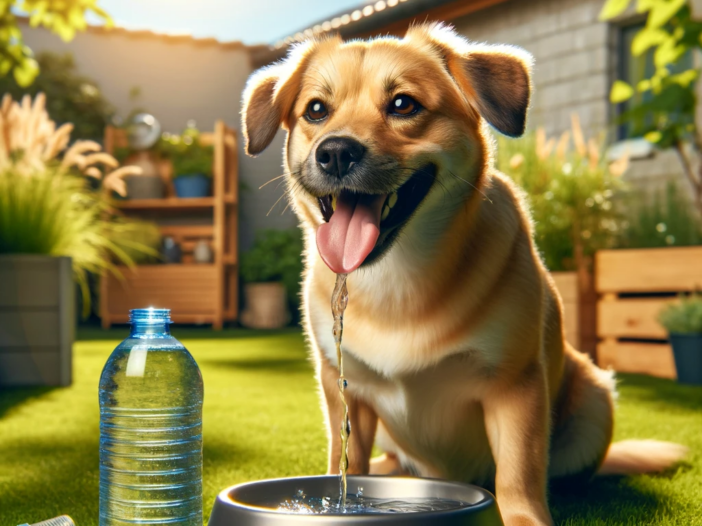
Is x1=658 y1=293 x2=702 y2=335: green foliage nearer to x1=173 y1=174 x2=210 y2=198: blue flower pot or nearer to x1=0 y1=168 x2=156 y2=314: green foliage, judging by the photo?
x1=0 y1=168 x2=156 y2=314: green foliage

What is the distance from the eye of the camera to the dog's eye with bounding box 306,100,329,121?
5.10ft

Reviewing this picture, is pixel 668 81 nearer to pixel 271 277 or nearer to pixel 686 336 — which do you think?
pixel 686 336

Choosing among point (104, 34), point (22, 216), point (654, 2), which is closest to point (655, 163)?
point (654, 2)

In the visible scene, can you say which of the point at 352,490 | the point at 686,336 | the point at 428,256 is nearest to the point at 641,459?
the point at 428,256

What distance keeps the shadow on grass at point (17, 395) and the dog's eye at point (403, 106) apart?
6.84 feet

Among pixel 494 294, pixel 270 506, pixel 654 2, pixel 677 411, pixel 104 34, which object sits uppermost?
pixel 104 34

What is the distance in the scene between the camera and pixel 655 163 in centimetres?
573

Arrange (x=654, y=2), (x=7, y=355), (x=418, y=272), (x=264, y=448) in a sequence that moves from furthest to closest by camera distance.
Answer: (x=7, y=355) < (x=654, y=2) < (x=264, y=448) < (x=418, y=272)

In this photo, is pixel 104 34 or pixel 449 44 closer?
pixel 449 44

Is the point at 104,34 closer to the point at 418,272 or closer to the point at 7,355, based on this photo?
the point at 7,355

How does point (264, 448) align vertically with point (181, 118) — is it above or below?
below

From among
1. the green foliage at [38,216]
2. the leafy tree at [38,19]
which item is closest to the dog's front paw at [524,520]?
the green foliage at [38,216]

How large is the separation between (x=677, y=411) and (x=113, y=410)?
7.27 ft

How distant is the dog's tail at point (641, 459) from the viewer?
1.92 m
